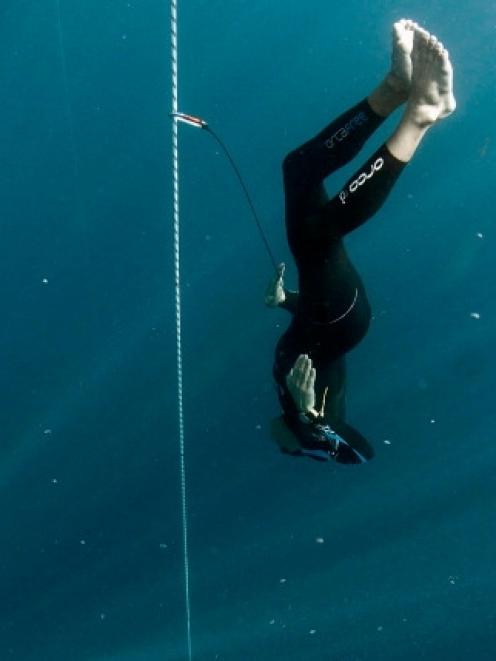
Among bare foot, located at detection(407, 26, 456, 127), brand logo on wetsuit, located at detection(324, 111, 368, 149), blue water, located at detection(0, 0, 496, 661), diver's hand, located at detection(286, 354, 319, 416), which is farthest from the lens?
blue water, located at detection(0, 0, 496, 661)

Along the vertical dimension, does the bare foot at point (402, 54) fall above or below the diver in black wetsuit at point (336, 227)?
Answer: above

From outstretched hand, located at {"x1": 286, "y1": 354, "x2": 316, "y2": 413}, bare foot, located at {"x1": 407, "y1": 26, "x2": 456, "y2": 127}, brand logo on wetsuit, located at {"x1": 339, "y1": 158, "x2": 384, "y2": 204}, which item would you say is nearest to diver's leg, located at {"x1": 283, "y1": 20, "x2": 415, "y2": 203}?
bare foot, located at {"x1": 407, "y1": 26, "x2": 456, "y2": 127}

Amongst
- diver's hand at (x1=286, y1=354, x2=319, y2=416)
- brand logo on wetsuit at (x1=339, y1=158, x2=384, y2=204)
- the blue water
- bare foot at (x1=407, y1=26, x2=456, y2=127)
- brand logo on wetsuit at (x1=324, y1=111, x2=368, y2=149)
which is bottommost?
the blue water

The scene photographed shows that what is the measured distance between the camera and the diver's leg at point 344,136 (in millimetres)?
3750

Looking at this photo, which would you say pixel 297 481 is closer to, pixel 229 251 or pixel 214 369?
pixel 214 369

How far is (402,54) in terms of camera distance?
3.61 m

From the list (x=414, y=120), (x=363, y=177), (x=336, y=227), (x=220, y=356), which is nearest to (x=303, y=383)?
(x=336, y=227)

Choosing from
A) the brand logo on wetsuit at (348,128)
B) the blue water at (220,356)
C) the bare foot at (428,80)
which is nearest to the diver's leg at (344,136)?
the brand logo on wetsuit at (348,128)

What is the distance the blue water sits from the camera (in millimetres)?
9203

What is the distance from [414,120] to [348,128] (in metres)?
0.43

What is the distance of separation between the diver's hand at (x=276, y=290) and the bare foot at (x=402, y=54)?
5.23 ft

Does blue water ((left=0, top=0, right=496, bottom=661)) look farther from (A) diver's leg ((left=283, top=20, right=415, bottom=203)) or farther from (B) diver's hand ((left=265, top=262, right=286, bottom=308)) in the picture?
(A) diver's leg ((left=283, top=20, right=415, bottom=203))

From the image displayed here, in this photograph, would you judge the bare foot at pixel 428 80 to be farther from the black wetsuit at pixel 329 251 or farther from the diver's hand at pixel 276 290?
the diver's hand at pixel 276 290

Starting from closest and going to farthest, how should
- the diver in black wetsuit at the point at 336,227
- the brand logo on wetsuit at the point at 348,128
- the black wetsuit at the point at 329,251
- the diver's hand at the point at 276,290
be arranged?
the diver in black wetsuit at the point at 336,227 → the black wetsuit at the point at 329,251 → the brand logo on wetsuit at the point at 348,128 → the diver's hand at the point at 276,290
